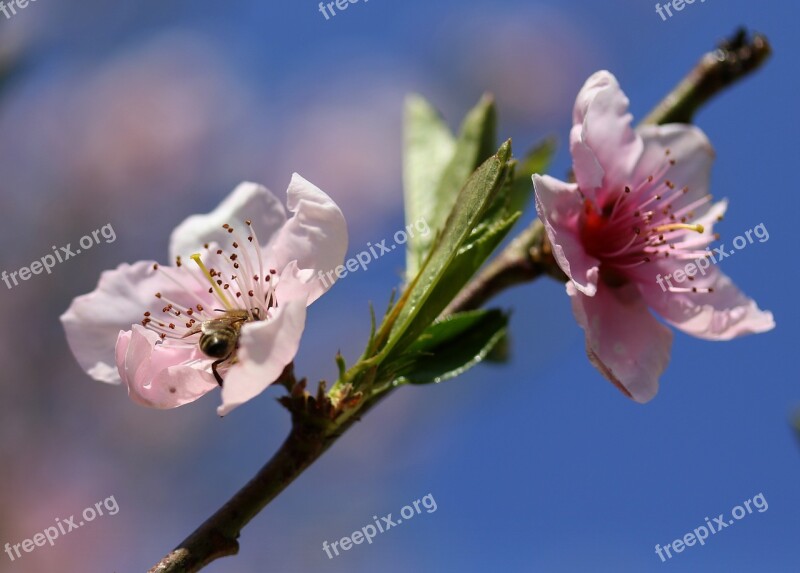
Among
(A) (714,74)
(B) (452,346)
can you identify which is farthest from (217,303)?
(A) (714,74)

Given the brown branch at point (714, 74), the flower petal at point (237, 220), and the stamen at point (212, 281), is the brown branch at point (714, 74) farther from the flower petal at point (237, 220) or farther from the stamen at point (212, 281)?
the stamen at point (212, 281)

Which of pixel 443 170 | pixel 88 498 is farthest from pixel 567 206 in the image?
pixel 88 498

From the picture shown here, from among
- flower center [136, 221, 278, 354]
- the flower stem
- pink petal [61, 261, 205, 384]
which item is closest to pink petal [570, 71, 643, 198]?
the flower stem

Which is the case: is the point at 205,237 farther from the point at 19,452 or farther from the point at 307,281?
the point at 19,452

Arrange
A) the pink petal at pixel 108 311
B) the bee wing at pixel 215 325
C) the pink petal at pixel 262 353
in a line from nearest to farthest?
the pink petal at pixel 262 353 < the bee wing at pixel 215 325 < the pink petal at pixel 108 311

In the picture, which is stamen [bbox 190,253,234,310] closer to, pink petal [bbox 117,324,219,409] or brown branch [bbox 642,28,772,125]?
pink petal [bbox 117,324,219,409]

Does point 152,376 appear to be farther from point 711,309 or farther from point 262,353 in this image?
point 711,309

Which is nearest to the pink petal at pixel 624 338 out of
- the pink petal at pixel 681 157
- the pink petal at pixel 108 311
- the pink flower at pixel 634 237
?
the pink flower at pixel 634 237
